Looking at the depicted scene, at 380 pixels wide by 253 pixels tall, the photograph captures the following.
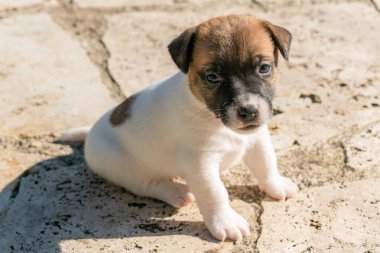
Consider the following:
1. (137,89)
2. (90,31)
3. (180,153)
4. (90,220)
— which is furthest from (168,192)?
(90,31)

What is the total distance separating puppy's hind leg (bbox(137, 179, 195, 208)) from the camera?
4.21 m

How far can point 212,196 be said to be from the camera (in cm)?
389

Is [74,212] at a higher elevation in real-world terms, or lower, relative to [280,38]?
lower

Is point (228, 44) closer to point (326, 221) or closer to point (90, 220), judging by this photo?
point (326, 221)

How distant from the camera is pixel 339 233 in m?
3.86

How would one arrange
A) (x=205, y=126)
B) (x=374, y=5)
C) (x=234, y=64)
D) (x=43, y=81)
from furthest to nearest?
(x=374, y=5), (x=43, y=81), (x=205, y=126), (x=234, y=64)

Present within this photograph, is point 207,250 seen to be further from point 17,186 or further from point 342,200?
point 17,186

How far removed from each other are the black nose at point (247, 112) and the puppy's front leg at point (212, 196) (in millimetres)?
406

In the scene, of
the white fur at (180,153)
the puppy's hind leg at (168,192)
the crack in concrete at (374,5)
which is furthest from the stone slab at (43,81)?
the crack in concrete at (374,5)

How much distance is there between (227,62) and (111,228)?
1.16 m

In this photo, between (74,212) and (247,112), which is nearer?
(247,112)

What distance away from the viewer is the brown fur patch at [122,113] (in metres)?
4.36

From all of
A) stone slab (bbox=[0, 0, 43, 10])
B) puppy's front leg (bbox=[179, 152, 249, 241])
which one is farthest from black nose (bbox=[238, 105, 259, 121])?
stone slab (bbox=[0, 0, 43, 10])

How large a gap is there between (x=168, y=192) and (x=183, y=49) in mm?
Answer: 918
